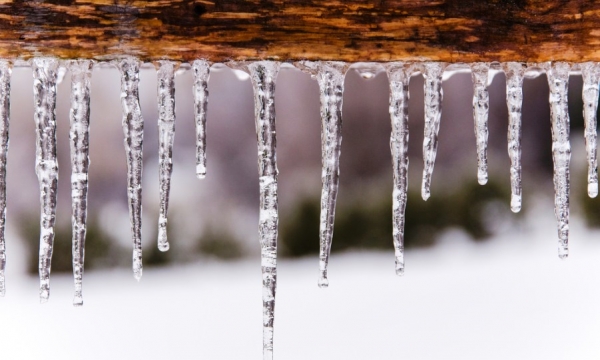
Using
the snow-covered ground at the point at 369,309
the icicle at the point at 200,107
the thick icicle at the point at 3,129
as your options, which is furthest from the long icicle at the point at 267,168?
the snow-covered ground at the point at 369,309

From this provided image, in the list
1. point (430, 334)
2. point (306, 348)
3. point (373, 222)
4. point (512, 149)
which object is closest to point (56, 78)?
point (512, 149)

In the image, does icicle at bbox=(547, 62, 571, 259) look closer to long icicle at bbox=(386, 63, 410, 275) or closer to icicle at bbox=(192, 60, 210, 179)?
long icicle at bbox=(386, 63, 410, 275)

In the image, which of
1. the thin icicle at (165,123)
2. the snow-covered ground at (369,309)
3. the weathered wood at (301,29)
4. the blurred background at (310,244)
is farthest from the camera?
the snow-covered ground at (369,309)

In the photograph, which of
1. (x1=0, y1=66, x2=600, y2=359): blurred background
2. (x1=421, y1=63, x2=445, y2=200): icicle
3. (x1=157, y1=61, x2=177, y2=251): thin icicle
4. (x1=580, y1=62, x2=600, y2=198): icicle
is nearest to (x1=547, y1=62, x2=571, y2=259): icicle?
(x1=580, y1=62, x2=600, y2=198): icicle

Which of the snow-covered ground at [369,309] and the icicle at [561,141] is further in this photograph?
the snow-covered ground at [369,309]

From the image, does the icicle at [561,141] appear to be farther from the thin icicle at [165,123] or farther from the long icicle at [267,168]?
the thin icicle at [165,123]

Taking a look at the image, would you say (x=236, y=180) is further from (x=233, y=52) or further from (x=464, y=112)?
(x=233, y=52)

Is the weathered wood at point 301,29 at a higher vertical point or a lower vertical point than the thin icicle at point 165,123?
higher

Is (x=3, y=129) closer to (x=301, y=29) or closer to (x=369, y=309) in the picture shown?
(x=301, y=29)
